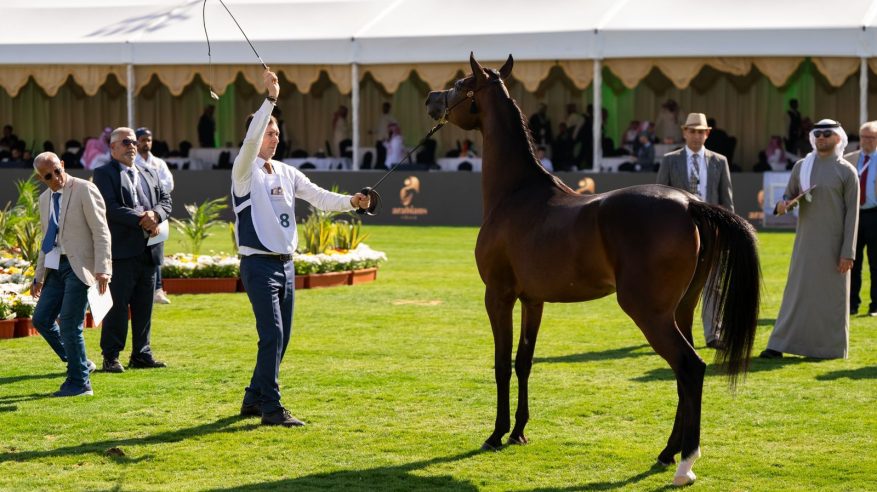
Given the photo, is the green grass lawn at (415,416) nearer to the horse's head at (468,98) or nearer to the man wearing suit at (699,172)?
the man wearing suit at (699,172)

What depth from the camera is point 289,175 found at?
8672 mm

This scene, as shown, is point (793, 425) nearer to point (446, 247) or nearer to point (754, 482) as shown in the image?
point (754, 482)

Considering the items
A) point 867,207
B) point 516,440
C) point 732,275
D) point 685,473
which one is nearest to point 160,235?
point 516,440

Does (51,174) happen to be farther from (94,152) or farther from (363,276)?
(94,152)

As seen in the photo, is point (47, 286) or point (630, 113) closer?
point (47, 286)

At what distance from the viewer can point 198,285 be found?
612 inches

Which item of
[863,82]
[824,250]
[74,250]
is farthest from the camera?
[863,82]

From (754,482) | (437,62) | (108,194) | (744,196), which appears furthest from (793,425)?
(437,62)

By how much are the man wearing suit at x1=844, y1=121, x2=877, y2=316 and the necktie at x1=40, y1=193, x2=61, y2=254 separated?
798 cm

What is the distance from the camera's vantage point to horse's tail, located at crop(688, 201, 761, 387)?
7230 mm

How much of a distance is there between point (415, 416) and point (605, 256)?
6.63ft

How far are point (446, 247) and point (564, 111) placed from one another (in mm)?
10184

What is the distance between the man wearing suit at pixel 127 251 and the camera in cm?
1040

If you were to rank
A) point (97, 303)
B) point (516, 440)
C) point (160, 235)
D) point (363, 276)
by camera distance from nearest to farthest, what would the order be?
1. point (516, 440)
2. point (97, 303)
3. point (160, 235)
4. point (363, 276)
